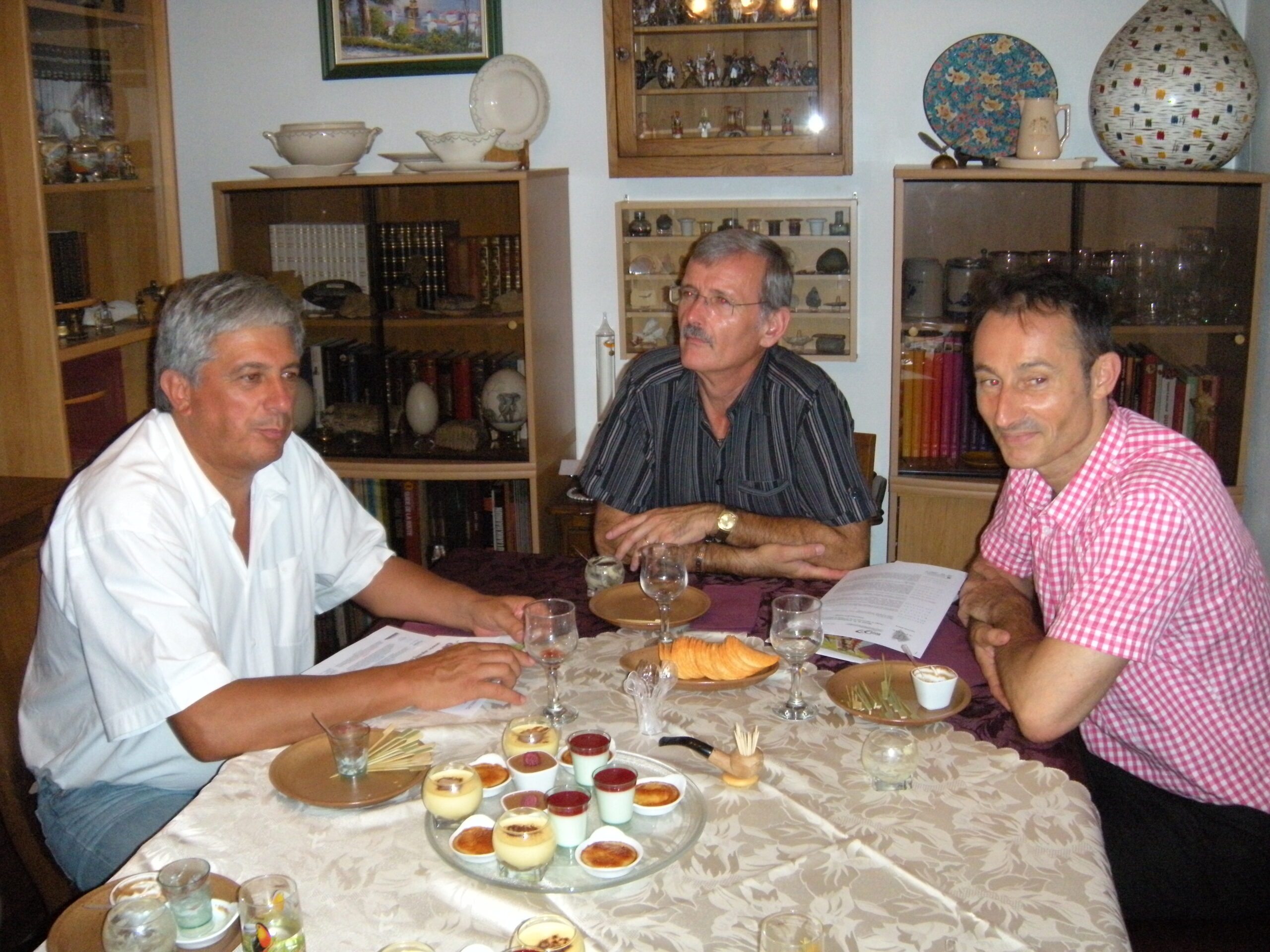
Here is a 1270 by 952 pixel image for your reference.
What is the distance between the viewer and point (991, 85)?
356 centimetres

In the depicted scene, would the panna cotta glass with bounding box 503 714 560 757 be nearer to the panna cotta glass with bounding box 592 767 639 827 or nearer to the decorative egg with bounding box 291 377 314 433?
the panna cotta glass with bounding box 592 767 639 827

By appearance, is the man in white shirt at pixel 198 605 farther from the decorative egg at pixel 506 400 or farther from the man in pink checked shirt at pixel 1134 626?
the decorative egg at pixel 506 400

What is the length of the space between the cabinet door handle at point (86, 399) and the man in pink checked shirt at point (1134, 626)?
263cm

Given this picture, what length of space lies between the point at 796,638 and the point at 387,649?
71 cm

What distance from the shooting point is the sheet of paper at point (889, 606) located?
1963 mm

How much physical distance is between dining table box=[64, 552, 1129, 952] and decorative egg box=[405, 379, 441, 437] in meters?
2.27

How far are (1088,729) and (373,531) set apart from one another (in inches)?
53.7

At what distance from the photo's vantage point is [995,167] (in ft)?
11.3

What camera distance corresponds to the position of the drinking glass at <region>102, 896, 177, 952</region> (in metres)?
1.18

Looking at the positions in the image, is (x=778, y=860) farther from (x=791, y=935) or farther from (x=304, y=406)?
(x=304, y=406)


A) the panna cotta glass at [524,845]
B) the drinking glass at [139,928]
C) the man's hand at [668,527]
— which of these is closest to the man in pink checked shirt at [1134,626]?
the panna cotta glass at [524,845]

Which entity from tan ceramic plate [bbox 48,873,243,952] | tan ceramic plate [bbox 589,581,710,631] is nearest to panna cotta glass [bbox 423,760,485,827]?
tan ceramic plate [bbox 48,873,243,952]

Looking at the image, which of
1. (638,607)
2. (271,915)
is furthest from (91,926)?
(638,607)

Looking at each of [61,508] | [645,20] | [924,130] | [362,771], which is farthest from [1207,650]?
[645,20]
